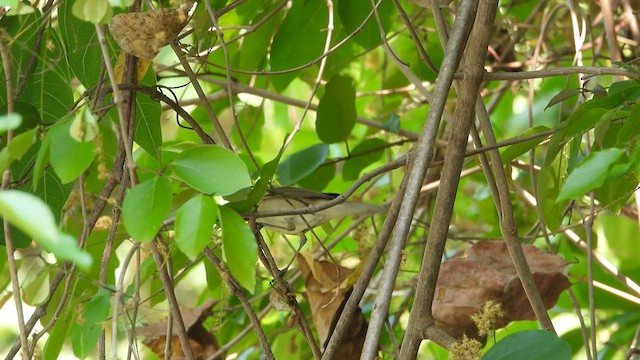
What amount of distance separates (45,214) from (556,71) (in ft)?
3.18

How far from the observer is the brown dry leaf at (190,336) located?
1.94 m

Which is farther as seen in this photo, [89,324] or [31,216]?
[89,324]

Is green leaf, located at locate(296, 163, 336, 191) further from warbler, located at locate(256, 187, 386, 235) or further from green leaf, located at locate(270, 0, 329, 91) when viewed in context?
green leaf, located at locate(270, 0, 329, 91)

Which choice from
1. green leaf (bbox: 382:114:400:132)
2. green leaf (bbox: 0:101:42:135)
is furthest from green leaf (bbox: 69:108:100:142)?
green leaf (bbox: 382:114:400:132)

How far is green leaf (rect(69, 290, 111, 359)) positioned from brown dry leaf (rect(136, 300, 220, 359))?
2.68 feet

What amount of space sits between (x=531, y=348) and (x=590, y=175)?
261 millimetres

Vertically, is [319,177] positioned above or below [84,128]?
above

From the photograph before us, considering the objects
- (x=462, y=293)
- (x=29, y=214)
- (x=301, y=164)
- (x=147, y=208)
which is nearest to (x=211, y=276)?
(x=301, y=164)

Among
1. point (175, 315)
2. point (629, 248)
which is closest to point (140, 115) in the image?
point (175, 315)

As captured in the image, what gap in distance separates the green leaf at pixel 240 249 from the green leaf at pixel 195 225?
6 centimetres

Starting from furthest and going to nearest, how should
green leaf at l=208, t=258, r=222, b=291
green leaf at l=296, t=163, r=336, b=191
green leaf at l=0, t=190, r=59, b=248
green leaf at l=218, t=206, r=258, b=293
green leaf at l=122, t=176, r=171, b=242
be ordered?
green leaf at l=296, t=163, r=336, b=191, green leaf at l=208, t=258, r=222, b=291, green leaf at l=218, t=206, r=258, b=293, green leaf at l=122, t=176, r=171, b=242, green leaf at l=0, t=190, r=59, b=248

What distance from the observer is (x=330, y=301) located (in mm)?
1620

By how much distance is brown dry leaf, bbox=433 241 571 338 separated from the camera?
5.33 feet

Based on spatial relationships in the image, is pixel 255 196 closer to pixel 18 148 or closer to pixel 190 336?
pixel 18 148
